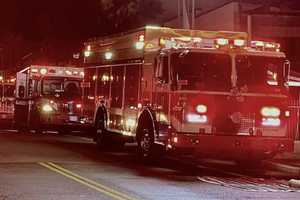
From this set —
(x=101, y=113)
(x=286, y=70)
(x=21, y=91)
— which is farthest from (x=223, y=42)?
(x=21, y=91)

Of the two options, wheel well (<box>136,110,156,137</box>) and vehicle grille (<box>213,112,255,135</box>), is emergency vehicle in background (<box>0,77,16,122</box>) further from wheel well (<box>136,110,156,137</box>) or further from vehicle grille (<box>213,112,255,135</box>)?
vehicle grille (<box>213,112,255,135</box>)

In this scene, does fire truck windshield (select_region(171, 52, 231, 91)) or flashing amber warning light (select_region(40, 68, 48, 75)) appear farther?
flashing amber warning light (select_region(40, 68, 48, 75))

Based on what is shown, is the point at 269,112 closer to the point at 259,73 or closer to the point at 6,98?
the point at 259,73

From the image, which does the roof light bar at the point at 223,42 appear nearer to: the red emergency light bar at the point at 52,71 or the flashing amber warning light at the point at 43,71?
the red emergency light bar at the point at 52,71

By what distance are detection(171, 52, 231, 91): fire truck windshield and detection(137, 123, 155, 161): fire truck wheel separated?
1.78 metres

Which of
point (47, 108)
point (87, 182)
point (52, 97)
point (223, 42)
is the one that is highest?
point (223, 42)

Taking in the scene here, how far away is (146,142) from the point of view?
1619cm

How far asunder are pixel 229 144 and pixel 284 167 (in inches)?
93.1

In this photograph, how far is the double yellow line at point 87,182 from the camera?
10.7m

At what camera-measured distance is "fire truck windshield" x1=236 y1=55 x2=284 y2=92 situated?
48.2ft

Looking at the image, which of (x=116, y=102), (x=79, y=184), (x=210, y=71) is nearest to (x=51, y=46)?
(x=116, y=102)

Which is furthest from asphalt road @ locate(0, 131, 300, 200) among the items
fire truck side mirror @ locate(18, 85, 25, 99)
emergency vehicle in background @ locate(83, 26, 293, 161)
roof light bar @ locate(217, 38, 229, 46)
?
fire truck side mirror @ locate(18, 85, 25, 99)

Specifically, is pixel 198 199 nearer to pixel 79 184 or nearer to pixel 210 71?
pixel 79 184

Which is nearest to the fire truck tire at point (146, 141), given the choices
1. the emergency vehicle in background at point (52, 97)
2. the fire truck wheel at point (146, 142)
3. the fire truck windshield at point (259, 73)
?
the fire truck wheel at point (146, 142)
